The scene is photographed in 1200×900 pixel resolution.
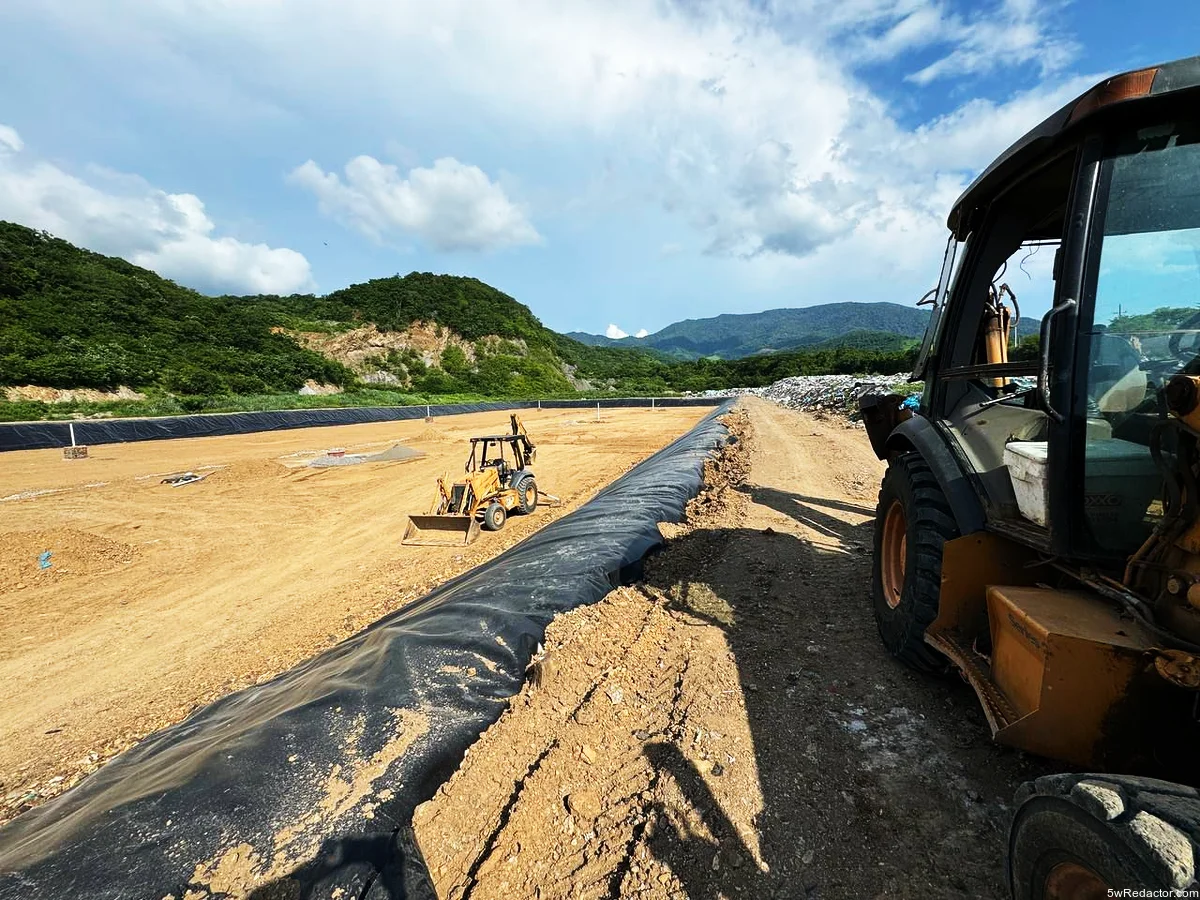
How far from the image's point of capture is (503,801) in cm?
240

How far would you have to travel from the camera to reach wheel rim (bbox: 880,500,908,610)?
134 inches

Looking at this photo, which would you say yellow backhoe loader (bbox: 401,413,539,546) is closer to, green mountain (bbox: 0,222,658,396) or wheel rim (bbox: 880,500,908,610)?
wheel rim (bbox: 880,500,908,610)

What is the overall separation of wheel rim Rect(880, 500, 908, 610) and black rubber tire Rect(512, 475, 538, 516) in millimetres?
6831

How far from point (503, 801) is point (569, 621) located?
1417 mm

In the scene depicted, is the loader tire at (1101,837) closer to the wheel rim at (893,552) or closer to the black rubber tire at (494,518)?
the wheel rim at (893,552)

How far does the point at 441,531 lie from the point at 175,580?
11.2 ft

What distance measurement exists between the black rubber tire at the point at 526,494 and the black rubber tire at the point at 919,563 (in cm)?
709

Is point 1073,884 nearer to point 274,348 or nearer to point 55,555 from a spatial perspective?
point 55,555

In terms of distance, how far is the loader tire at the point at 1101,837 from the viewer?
1092mm

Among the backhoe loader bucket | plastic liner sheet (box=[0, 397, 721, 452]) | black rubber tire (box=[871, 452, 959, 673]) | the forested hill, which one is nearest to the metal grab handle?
black rubber tire (box=[871, 452, 959, 673])

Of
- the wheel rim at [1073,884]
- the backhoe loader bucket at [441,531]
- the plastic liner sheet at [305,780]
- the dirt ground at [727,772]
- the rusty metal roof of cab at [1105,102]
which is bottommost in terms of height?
the backhoe loader bucket at [441,531]

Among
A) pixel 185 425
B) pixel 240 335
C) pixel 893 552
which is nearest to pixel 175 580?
pixel 893 552

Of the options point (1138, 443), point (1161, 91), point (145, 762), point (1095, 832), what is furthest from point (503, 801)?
point (1161, 91)

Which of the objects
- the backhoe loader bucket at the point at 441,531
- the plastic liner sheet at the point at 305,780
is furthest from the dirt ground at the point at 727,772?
the backhoe loader bucket at the point at 441,531
